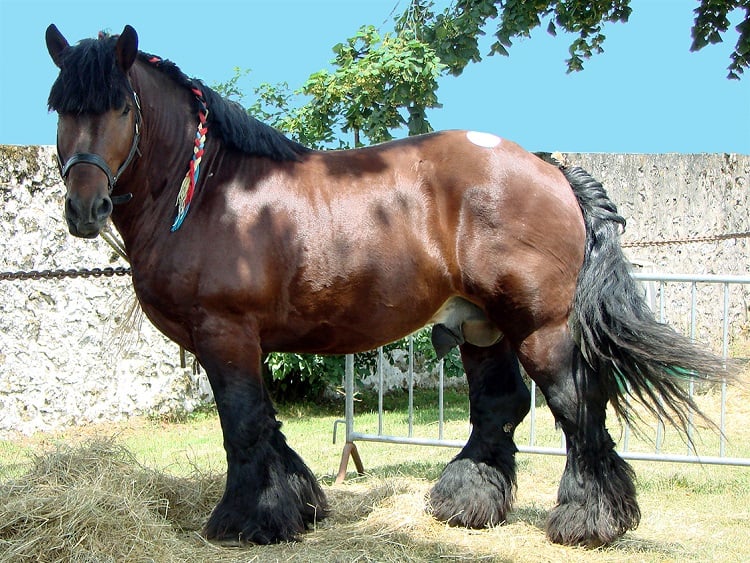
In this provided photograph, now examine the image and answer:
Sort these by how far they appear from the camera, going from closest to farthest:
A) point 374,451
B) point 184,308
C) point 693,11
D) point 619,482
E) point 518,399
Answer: point 184,308, point 619,482, point 518,399, point 374,451, point 693,11

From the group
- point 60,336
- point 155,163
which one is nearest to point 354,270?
point 155,163

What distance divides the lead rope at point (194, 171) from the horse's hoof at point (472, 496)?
1.91 metres

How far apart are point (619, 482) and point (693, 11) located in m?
5.85

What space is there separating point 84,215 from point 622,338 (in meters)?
2.37

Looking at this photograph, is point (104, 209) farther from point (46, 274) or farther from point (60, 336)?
point (60, 336)

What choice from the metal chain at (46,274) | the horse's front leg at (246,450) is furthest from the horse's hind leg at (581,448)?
the metal chain at (46,274)

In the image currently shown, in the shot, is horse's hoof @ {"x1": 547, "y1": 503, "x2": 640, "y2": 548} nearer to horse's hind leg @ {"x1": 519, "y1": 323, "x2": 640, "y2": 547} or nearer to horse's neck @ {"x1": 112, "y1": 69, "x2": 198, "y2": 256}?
horse's hind leg @ {"x1": 519, "y1": 323, "x2": 640, "y2": 547}

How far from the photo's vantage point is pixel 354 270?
361cm

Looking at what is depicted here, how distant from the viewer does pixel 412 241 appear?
144 inches

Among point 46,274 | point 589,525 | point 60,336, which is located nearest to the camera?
point 589,525

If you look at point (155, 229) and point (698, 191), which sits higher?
point (698, 191)

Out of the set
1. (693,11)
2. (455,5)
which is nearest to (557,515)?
(455,5)

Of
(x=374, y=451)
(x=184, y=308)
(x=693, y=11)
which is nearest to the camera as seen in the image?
(x=184, y=308)

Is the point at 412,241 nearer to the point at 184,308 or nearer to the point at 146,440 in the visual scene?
the point at 184,308
